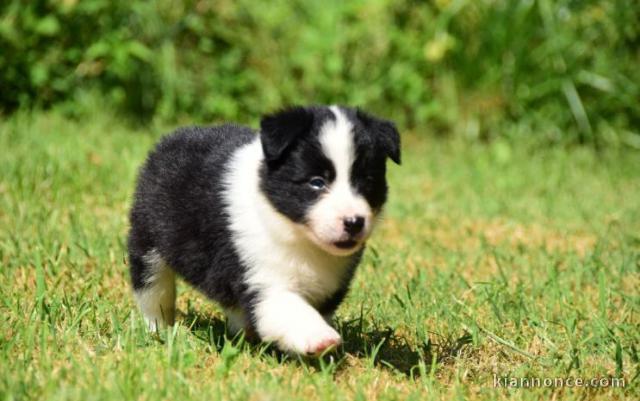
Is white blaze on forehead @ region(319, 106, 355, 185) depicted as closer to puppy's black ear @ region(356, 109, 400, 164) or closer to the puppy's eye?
the puppy's eye

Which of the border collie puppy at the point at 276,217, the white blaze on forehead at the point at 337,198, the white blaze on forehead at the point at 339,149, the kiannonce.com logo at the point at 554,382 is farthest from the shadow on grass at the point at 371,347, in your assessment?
the white blaze on forehead at the point at 339,149

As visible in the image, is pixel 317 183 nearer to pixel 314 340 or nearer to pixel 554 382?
pixel 314 340

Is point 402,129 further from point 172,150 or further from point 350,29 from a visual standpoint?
point 172,150

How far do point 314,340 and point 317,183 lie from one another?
1.92ft

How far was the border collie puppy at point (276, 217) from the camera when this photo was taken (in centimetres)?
359

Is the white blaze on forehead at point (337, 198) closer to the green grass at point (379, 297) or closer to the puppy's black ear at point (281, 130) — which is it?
the puppy's black ear at point (281, 130)

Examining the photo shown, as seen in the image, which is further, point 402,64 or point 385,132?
point 402,64

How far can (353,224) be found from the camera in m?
3.50

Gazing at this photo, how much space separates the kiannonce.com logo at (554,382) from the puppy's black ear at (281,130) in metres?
1.24

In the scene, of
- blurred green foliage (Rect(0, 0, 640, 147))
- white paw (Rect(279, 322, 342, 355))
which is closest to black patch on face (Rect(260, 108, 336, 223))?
white paw (Rect(279, 322, 342, 355))

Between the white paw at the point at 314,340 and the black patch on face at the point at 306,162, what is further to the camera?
the black patch on face at the point at 306,162

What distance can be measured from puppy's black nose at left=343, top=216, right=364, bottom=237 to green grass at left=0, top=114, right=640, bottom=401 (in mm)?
522

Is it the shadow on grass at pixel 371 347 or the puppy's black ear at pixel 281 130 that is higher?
the puppy's black ear at pixel 281 130

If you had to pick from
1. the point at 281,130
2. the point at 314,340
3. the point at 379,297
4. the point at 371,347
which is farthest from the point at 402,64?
the point at 314,340
